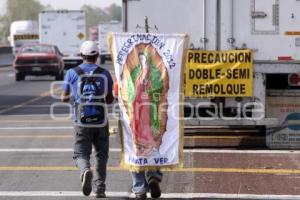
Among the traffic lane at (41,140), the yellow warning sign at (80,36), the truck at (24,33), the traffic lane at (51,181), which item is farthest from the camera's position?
the truck at (24,33)

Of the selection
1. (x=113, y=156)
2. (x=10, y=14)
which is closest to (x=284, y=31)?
(x=113, y=156)

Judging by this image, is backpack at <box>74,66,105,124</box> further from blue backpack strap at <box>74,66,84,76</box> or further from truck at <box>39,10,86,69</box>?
truck at <box>39,10,86,69</box>

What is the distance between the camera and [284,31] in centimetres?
1235

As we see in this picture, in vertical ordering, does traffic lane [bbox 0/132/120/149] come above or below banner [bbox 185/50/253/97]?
below

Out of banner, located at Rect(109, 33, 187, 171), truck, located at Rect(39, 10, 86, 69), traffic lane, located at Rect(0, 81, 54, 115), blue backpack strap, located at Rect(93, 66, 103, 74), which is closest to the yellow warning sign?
truck, located at Rect(39, 10, 86, 69)

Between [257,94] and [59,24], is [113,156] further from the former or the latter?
[59,24]

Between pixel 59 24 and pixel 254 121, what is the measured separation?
3858cm

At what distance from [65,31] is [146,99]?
41386mm

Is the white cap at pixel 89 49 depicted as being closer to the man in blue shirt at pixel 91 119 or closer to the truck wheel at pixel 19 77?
the man in blue shirt at pixel 91 119

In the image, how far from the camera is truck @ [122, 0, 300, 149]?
12.3 meters

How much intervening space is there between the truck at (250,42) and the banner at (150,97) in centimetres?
327

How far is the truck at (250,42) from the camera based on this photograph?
40.5ft

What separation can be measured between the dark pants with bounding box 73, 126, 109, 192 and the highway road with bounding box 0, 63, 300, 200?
1.23 feet

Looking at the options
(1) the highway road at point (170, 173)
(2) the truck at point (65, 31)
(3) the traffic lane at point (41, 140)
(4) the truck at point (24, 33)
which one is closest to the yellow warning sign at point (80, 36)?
(2) the truck at point (65, 31)
